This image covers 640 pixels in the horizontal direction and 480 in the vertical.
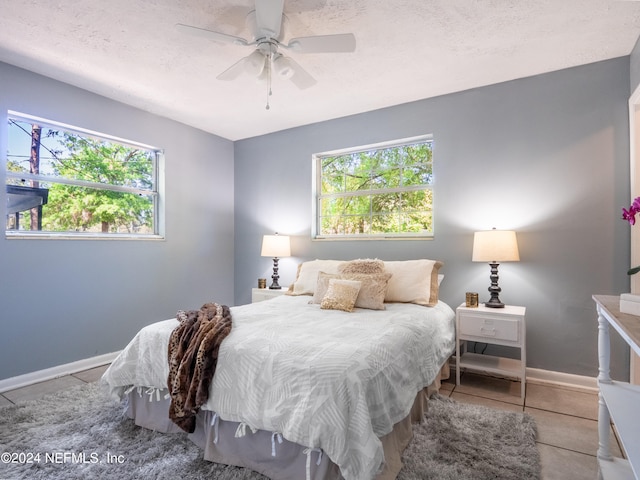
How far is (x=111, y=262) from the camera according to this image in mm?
3463

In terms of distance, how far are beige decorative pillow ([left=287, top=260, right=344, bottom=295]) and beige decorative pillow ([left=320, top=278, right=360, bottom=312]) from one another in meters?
0.50

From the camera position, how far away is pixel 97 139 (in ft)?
11.4

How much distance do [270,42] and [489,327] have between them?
268 centimetres

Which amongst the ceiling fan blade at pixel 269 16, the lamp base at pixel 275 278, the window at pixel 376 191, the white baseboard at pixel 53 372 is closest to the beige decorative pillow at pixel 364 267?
the window at pixel 376 191

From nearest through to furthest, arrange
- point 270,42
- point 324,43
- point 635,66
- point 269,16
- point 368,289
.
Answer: point 269,16 < point 324,43 < point 270,42 < point 635,66 < point 368,289

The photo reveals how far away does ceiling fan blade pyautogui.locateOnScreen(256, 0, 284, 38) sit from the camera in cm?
184

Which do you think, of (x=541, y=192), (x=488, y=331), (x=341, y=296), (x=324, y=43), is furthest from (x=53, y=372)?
(x=541, y=192)

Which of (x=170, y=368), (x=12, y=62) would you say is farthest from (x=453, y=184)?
(x=12, y=62)

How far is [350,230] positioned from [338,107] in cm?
142

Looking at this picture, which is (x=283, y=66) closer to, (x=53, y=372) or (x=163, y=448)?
(x=163, y=448)

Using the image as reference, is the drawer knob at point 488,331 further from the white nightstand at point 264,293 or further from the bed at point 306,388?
the white nightstand at point 264,293

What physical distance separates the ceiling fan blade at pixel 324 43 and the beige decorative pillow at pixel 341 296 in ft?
5.65

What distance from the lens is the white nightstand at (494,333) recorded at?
258cm

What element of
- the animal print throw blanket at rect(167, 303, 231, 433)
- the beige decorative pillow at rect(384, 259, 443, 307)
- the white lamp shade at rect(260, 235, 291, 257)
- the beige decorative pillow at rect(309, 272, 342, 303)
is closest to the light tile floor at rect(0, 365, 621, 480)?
the beige decorative pillow at rect(384, 259, 443, 307)
